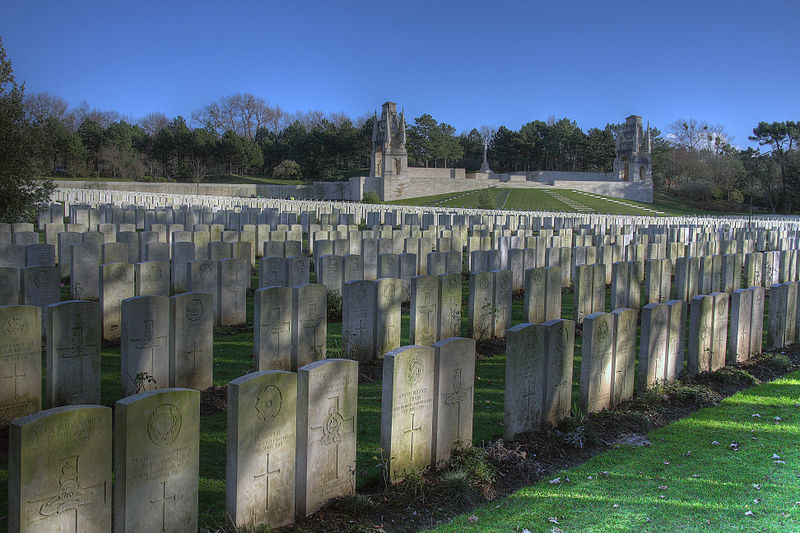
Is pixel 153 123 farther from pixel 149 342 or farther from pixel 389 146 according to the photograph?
pixel 149 342

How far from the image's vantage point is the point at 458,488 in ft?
14.1

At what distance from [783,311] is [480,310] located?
4063 mm

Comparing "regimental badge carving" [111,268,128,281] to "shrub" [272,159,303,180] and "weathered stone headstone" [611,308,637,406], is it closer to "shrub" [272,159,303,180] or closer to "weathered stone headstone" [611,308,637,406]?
"weathered stone headstone" [611,308,637,406]

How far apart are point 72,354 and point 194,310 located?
115cm

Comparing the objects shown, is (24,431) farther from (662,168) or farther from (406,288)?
(662,168)

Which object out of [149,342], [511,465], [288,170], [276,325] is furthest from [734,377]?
[288,170]

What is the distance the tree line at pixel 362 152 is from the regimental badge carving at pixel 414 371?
4968 cm

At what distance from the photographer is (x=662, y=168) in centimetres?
7250

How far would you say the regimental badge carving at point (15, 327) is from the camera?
4.95 metres

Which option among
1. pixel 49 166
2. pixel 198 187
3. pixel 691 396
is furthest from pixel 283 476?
pixel 198 187

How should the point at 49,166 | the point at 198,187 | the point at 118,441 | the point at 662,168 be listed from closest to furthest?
the point at 118,441, the point at 49,166, the point at 198,187, the point at 662,168

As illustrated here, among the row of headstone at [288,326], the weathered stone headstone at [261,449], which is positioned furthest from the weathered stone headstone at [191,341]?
the weathered stone headstone at [261,449]

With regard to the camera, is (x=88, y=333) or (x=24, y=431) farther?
(x=88, y=333)

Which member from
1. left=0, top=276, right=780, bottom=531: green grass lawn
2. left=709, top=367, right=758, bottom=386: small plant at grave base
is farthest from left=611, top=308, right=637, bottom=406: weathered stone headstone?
left=709, top=367, right=758, bottom=386: small plant at grave base
